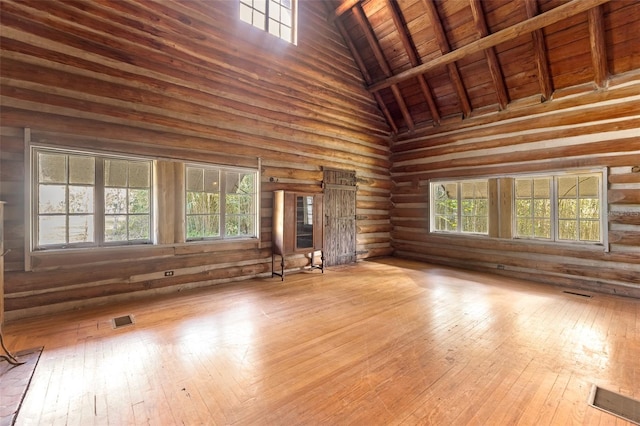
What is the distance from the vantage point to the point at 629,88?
4.77 meters

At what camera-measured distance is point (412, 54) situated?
20.9ft

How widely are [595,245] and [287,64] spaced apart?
685 centimetres

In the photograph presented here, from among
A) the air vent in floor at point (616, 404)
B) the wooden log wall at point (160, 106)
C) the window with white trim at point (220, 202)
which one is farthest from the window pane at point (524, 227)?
the window with white trim at point (220, 202)

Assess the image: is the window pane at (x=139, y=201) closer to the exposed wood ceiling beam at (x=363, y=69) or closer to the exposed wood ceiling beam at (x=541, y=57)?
the exposed wood ceiling beam at (x=363, y=69)

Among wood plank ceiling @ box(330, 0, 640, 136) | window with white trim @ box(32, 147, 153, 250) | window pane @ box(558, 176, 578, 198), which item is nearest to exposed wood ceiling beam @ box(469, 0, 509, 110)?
wood plank ceiling @ box(330, 0, 640, 136)

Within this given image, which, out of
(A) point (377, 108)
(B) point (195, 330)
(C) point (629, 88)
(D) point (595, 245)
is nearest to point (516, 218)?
(D) point (595, 245)

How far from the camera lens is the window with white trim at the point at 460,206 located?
6535mm

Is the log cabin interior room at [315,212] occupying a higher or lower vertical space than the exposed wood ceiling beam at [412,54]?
lower

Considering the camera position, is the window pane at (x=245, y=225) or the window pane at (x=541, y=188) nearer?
the window pane at (x=245, y=225)

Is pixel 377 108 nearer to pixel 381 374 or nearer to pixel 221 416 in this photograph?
pixel 381 374

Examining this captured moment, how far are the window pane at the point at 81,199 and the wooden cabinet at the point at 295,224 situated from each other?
9.55ft

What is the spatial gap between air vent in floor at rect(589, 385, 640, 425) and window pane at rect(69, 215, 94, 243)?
567 cm

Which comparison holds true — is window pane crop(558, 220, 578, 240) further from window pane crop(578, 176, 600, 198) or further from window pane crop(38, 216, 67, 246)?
window pane crop(38, 216, 67, 246)

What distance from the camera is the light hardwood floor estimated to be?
6.14 feet
